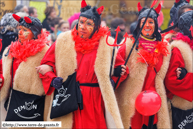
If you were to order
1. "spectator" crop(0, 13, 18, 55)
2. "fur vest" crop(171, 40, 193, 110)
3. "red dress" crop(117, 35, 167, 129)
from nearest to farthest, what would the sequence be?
1. "red dress" crop(117, 35, 167, 129)
2. "fur vest" crop(171, 40, 193, 110)
3. "spectator" crop(0, 13, 18, 55)

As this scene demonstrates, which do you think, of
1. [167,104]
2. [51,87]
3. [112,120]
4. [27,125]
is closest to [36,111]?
[27,125]

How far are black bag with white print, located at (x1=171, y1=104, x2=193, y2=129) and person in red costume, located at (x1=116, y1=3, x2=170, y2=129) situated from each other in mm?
213

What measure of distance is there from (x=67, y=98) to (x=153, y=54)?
1.31 m

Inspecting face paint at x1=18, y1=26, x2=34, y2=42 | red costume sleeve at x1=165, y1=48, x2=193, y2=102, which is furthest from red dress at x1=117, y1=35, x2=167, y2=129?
face paint at x1=18, y1=26, x2=34, y2=42

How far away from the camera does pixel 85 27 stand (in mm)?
3143

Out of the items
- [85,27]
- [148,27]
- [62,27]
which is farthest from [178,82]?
[62,27]

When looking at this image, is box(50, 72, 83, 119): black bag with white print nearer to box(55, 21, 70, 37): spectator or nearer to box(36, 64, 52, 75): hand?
box(36, 64, 52, 75): hand

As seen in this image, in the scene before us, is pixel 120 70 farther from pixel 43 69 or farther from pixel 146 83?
pixel 43 69

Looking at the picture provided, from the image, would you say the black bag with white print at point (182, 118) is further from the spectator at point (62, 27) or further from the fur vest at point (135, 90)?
the spectator at point (62, 27)

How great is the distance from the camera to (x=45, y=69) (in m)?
3.06

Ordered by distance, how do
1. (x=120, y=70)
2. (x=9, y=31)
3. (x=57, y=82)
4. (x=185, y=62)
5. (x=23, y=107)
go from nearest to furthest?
1. (x=57, y=82)
2. (x=120, y=70)
3. (x=23, y=107)
4. (x=185, y=62)
5. (x=9, y=31)

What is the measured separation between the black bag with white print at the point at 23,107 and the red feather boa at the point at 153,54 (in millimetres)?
1457

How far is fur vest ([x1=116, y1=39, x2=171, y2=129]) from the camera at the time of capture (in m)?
3.29

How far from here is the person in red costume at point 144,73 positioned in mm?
3307
